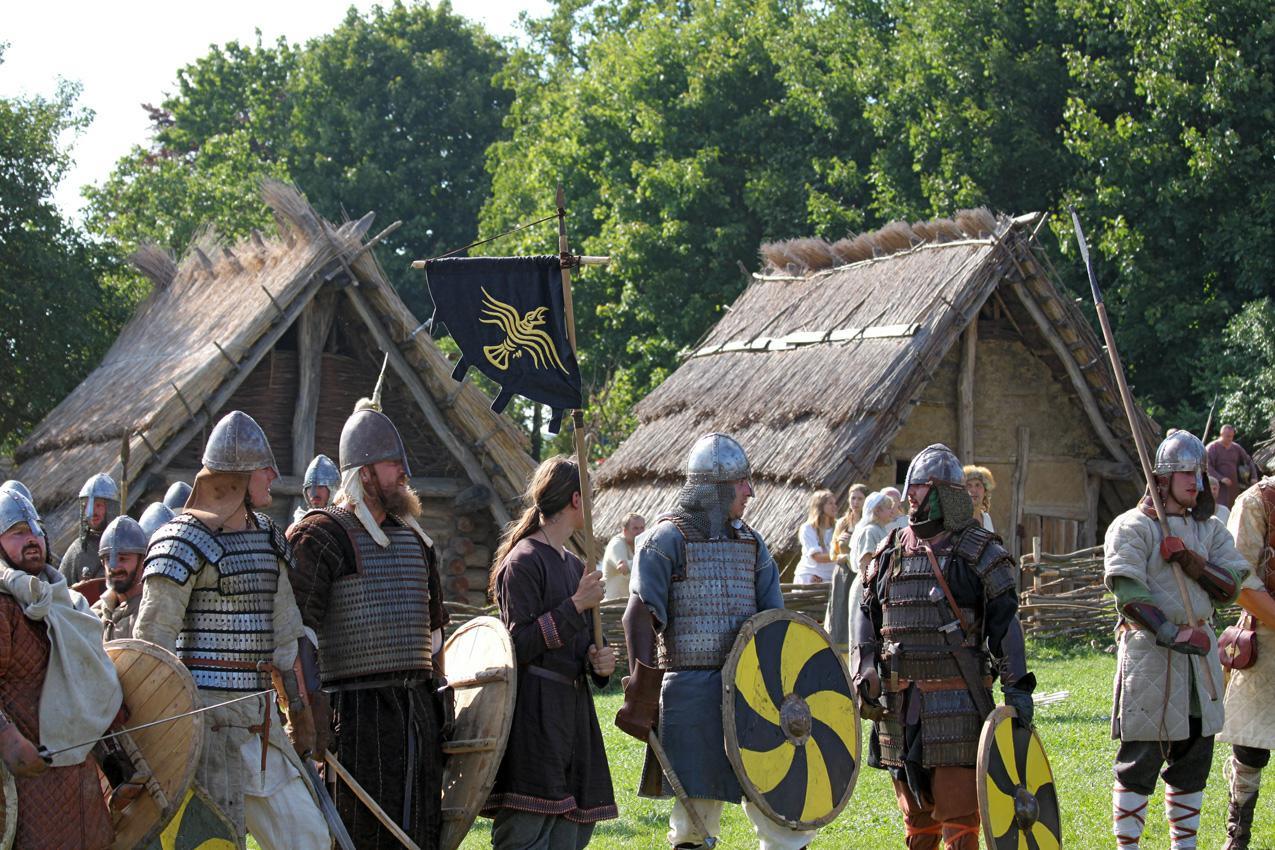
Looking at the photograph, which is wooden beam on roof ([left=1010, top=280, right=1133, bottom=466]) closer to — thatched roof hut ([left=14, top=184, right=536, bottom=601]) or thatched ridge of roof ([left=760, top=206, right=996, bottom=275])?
thatched ridge of roof ([left=760, top=206, right=996, bottom=275])

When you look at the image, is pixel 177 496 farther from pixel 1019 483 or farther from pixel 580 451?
pixel 1019 483

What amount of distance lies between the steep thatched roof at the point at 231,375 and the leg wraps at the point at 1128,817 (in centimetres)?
818

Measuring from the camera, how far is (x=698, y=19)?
31047 mm

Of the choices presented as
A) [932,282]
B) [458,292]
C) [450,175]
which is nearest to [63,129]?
[932,282]

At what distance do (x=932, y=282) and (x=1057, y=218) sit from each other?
22.6 ft

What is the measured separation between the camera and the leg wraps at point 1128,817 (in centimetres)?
671

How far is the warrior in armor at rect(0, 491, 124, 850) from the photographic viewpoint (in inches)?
193

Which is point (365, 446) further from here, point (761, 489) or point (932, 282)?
point (932, 282)

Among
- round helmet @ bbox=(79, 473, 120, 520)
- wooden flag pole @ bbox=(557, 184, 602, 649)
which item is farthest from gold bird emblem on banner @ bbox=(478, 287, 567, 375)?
round helmet @ bbox=(79, 473, 120, 520)

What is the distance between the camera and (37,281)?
1848cm

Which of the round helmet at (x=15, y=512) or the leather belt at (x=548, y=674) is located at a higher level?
the round helmet at (x=15, y=512)

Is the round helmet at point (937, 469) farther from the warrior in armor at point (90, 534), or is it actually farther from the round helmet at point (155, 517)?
the warrior in armor at point (90, 534)

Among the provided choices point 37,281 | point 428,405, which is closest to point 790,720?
point 428,405

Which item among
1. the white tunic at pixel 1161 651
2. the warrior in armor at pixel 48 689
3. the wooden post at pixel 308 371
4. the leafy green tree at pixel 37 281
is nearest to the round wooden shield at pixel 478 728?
the warrior in armor at pixel 48 689
